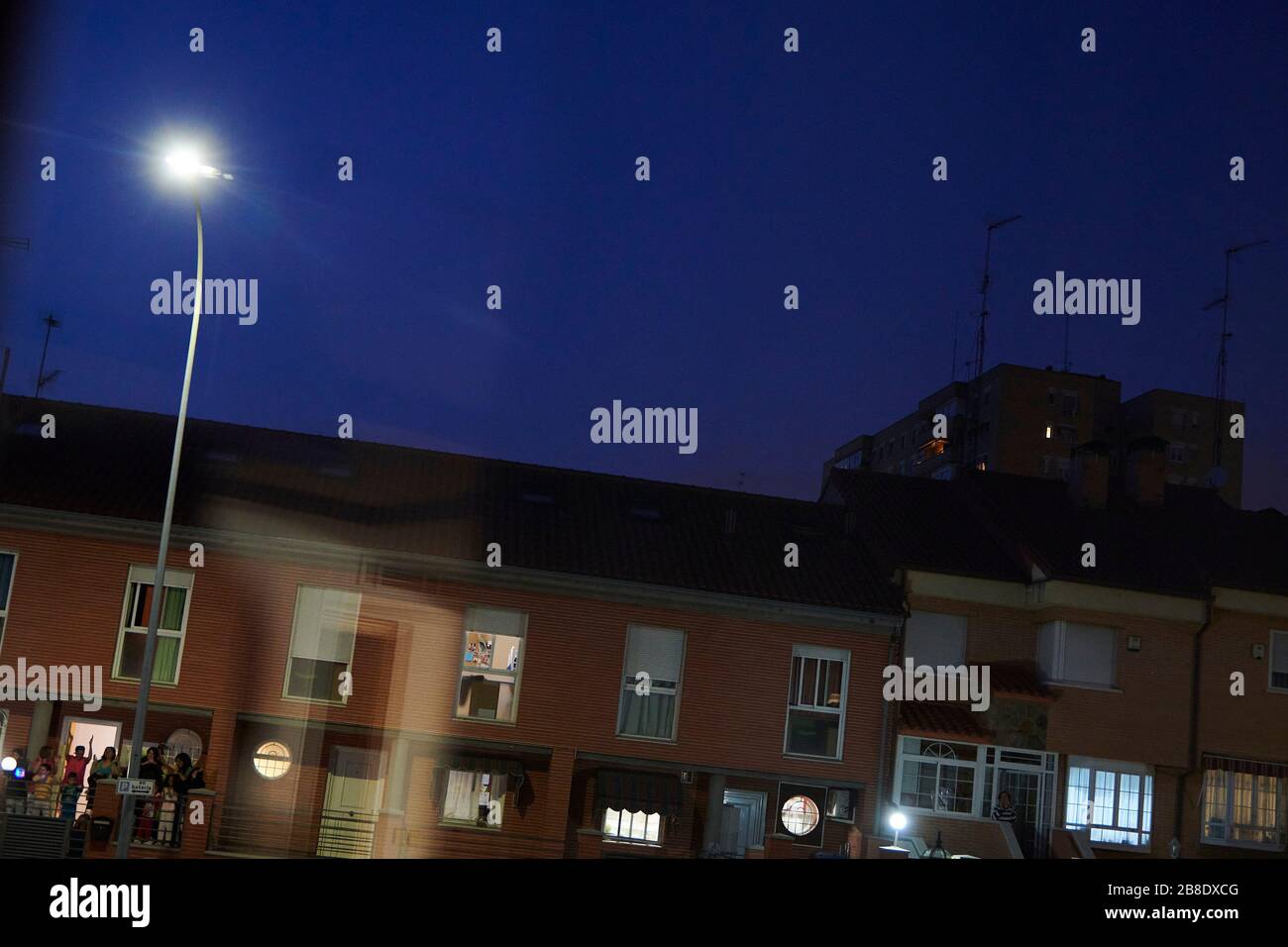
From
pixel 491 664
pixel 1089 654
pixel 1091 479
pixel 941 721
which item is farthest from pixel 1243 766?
pixel 491 664

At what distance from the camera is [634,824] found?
1719 centimetres

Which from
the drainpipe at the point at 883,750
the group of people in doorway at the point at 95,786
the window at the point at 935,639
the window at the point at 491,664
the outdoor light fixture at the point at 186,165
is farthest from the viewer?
the window at the point at 935,639

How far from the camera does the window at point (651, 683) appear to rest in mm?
17641

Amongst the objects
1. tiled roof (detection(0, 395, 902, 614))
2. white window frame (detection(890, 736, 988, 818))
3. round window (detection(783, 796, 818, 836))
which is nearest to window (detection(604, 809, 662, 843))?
round window (detection(783, 796, 818, 836))

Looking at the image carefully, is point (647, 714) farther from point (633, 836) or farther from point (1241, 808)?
point (1241, 808)

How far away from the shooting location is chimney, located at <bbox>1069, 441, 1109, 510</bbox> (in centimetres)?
2244

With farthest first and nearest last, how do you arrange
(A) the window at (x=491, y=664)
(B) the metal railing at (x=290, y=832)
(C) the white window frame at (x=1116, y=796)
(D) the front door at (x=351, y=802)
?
(C) the white window frame at (x=1116, y=796)
(A) the window at (x=491, y=664)
(D) the front door at (x=351, y=802)
(B) the metal railing at (x=290, y=832)

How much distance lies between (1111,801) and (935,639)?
358 cm

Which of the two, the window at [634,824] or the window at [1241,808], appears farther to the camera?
the window at [1241,808]

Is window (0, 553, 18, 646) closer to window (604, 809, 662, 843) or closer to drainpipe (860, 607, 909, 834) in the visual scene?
window (604, 809, 662, 843)

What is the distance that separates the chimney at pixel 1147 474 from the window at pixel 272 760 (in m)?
15.4

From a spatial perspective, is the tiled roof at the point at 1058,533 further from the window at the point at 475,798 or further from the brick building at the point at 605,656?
the window at the point at 475,798

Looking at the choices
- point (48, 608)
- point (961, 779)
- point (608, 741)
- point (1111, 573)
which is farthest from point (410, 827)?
point (1111, 573)

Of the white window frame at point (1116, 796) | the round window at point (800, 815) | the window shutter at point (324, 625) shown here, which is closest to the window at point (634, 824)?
the round window at point (800, 815)
